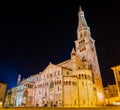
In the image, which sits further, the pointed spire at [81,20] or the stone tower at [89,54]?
the pointed spire at [81,20]

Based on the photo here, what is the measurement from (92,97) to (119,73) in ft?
38.9

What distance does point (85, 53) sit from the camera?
5822 cm

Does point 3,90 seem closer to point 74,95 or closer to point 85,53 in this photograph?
point 74,95

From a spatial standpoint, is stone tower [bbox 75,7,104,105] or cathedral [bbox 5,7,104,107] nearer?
cathedral [bbox 5,7,104,107]

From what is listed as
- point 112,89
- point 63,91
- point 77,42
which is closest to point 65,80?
point 63,91

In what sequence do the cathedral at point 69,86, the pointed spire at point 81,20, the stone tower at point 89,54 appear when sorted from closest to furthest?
1. the cathedral at point 69,86
2. the stone tower at point 89,54
3. the pointed spire at point 81,20

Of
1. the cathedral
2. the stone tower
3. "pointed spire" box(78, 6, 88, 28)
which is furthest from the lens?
"pointed spire" box(78, 6, 88, 28)

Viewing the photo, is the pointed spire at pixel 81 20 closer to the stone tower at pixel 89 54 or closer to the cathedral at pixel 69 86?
the stone tower at pixel 89 54

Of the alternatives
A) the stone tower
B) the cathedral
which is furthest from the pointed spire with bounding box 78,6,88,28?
the cathedral

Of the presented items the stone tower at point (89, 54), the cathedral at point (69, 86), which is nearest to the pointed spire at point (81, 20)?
the stone tower at point (89, 54)

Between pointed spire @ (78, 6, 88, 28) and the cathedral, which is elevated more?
pointed spire @ (78, 6, 88, 28)

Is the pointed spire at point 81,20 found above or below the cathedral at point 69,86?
above

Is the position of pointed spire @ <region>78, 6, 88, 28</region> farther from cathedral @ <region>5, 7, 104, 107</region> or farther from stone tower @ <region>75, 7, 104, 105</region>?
cathedral @ <region>5, 7, 104, 107</region>

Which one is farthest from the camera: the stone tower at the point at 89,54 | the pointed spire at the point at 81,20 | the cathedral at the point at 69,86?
the pointed spire at the point at 81,20
